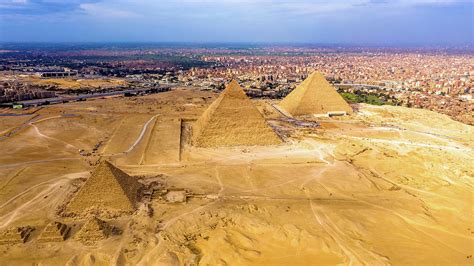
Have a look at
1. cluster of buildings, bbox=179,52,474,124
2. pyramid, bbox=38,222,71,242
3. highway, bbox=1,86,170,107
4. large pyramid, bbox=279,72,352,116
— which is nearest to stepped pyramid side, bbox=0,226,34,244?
pyramid, bbox=38,222,71,242

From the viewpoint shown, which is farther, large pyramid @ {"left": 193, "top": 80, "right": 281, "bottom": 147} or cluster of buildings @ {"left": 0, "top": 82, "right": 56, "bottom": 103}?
cluster of buildings @ {"left": 0, "top": 82, "right": 56, "bottom": 103}

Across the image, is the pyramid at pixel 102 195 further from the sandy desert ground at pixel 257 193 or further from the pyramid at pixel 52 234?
the pyramid at pixel 52 234

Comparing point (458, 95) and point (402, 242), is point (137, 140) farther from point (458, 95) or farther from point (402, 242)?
point (458, 95)

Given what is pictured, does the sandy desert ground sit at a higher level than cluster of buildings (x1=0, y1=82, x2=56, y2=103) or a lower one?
lower

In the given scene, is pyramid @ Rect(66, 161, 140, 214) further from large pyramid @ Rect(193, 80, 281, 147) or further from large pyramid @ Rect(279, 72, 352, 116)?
large pyramid @ Rect(279, 72, 352, 116)

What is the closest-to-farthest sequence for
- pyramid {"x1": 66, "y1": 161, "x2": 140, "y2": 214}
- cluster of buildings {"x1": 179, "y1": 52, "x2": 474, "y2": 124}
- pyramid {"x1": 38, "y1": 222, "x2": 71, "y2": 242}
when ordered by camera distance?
pyramid {"x1": 38, "y1": 222, "x2": 71, "y2": 242} < pyramid {"x1": 66, "y1": 161, "x2": 140, "y2": 214} < cluster of buildings {"x1": 179, "y1": 52, "x2": 474, "y2": 124}

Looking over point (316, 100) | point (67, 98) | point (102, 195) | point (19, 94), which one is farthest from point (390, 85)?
point (102, 195)

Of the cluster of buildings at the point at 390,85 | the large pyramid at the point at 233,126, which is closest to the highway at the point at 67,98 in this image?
the cluster of buildings at the point at 390,85

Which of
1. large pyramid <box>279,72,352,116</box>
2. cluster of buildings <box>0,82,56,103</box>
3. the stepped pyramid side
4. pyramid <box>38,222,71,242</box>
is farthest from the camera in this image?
cluster of buildings <box>0,82,56,103</box>
